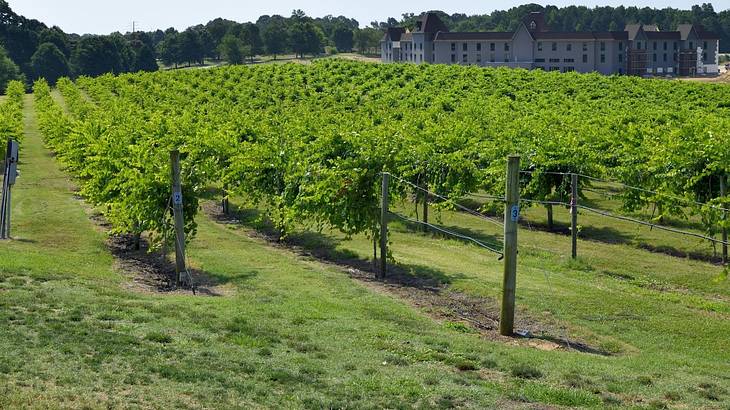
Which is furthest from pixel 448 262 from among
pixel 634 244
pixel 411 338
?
pixel 411 338

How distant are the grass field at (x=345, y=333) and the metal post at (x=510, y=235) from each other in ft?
2.07

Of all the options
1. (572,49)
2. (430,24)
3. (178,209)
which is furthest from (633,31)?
(178,209)

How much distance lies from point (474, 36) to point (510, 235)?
419 feet

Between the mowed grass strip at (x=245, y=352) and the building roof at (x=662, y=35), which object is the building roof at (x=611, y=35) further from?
the mowed grass strip at (x=245, y=352)

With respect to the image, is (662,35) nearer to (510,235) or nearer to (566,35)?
(566,35)

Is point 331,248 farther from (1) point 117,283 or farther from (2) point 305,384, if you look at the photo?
(2) point 305,384

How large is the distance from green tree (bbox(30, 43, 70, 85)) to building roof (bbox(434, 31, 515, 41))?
57001 mm

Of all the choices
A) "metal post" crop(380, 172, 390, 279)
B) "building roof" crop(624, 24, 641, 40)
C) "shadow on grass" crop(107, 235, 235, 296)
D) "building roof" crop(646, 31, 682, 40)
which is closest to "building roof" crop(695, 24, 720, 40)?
"building roof" crop(646, 31, 682, 40)

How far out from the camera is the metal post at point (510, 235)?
17.0 meters

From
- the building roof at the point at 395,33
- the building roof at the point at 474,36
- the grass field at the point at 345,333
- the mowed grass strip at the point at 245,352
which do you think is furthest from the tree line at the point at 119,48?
the mowed grass strip at the point at 245,352

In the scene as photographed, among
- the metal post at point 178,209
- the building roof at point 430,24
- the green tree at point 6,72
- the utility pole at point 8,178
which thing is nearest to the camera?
the metal post at point 178,209

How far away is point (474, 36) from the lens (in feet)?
464

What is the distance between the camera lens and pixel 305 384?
12867 millimetres

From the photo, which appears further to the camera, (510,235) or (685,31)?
(685,31)
